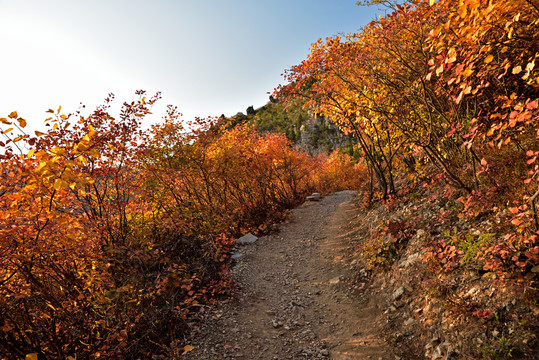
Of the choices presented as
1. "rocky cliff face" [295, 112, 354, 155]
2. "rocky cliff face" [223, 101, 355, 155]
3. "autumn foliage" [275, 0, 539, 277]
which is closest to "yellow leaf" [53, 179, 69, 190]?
"autumn foliage" [275, 0, 539, 277]

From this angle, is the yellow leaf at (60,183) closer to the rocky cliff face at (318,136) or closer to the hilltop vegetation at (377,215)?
the hilltop vegetation at (377,215)

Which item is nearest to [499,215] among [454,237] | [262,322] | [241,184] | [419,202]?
[454,237]

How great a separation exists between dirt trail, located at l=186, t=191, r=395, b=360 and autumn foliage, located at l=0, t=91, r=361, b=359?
64 centimetres

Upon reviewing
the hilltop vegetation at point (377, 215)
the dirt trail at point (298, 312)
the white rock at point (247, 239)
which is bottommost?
the dirt trail at point (298, 312)

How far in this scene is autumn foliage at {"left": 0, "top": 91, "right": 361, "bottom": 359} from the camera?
304cm

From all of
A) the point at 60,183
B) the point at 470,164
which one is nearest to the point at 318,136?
the point at 470,164

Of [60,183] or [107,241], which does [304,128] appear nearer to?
[107,241]

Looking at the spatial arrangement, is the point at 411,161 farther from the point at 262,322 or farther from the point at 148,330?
the point at 148,330

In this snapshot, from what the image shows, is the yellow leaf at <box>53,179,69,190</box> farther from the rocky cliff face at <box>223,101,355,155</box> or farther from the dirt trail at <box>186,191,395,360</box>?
the rocky cliff face at <box>223,101,355,155</box>

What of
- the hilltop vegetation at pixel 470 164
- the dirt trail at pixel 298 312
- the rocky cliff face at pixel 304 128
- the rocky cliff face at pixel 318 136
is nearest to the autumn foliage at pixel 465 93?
the hilltop vegetation at pixel 470 164

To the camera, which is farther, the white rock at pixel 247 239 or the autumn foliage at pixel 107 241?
the white rock at pixel 247 239

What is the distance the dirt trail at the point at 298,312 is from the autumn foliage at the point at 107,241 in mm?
636

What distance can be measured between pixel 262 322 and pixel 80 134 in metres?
5.22

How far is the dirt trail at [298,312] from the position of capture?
13.6ft
